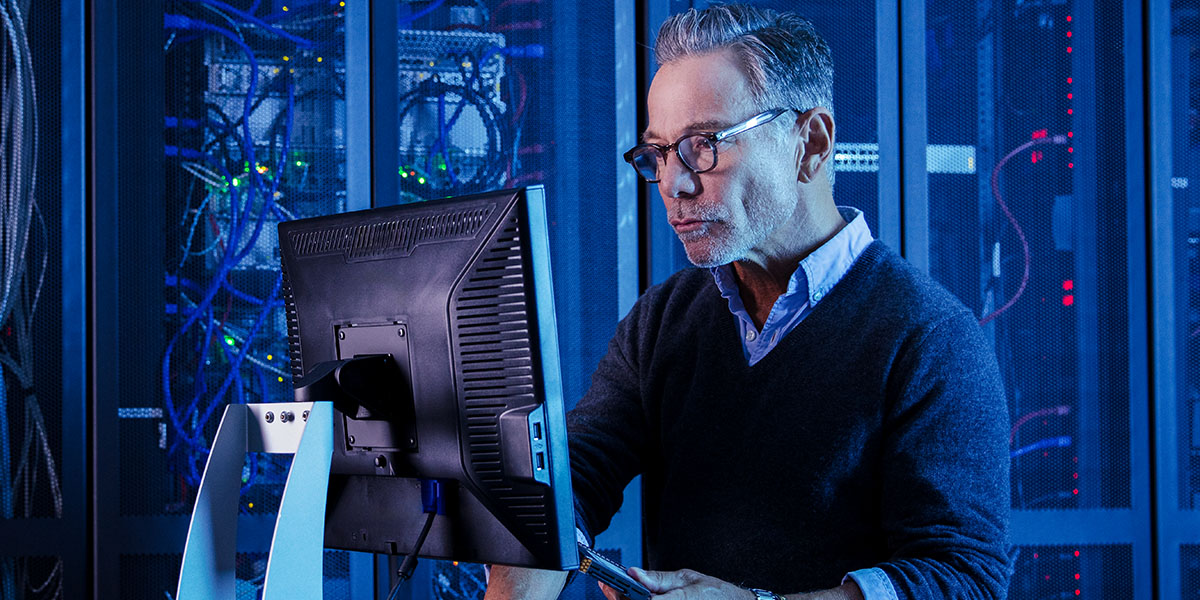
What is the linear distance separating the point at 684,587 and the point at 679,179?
Answer: 513 millimetres

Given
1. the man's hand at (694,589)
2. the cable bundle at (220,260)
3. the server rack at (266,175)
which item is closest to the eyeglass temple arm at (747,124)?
the man's hand at (694,589)

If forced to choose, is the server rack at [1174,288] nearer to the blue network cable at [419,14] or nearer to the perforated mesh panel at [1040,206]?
the perforated mesh panel at [1040,206]

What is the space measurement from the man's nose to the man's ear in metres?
0.16

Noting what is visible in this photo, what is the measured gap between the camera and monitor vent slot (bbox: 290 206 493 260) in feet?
2.75

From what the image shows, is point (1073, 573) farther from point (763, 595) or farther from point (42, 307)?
point (42, 307)

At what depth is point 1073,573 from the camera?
243cm

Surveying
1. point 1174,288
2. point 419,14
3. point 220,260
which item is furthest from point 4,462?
point 1174,288

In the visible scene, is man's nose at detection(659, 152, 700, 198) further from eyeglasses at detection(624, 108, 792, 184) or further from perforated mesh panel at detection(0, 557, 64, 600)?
perforated mesh panel at detection(0, 557, 64, 600)

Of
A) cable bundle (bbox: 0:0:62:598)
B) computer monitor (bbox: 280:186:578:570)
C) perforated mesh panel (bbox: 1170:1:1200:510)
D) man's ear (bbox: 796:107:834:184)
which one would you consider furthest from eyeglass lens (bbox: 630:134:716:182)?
perforated mesh panel (bbox: 1170:1:1200:510)

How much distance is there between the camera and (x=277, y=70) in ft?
7.64

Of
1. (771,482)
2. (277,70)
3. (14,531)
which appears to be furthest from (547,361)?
(14,531)

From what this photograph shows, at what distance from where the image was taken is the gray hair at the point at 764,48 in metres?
1.21

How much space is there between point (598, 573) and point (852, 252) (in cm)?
58

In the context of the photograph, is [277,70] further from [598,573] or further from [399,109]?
[598,573]
